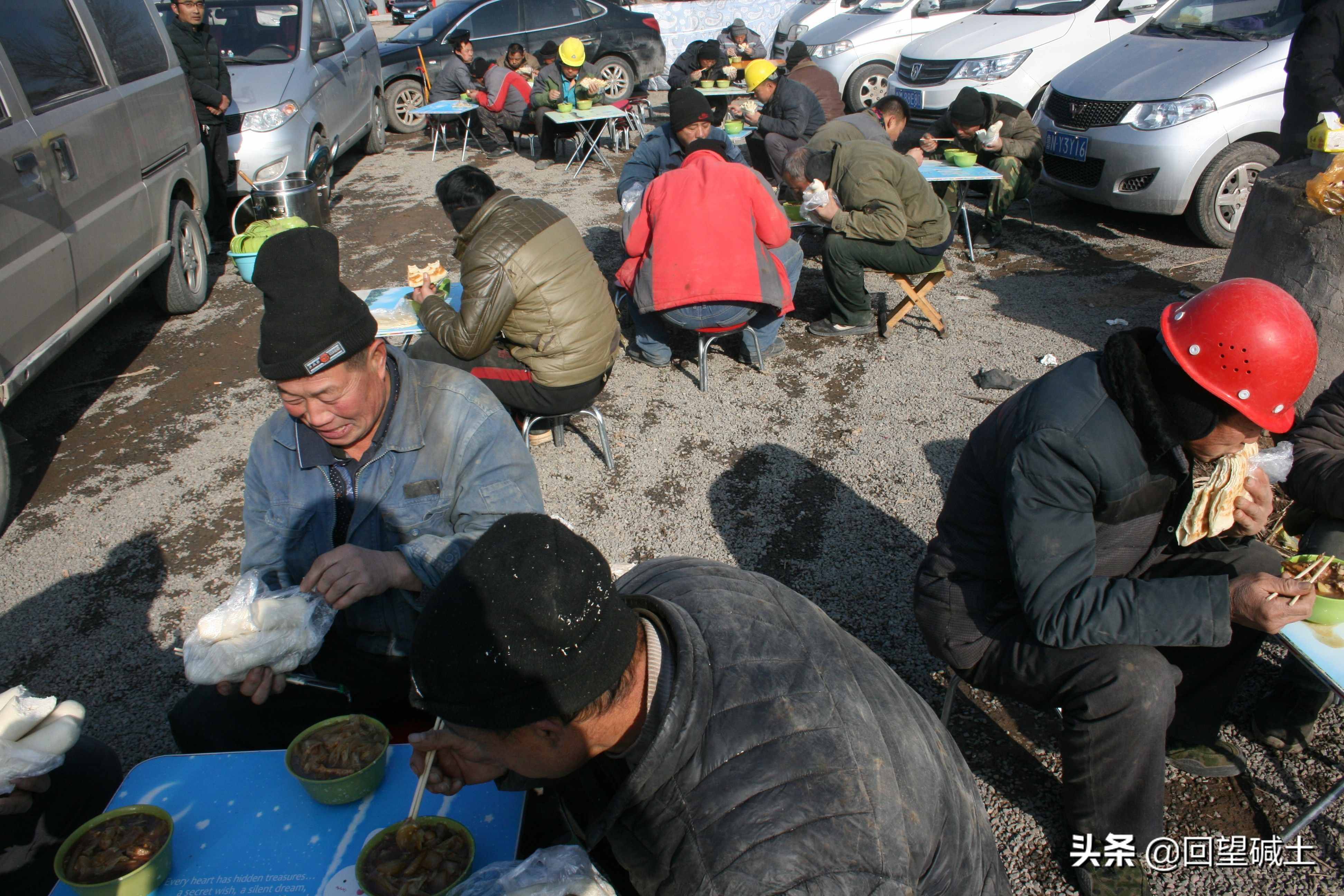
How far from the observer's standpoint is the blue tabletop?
1596mm

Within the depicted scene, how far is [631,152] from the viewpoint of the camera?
11.5m

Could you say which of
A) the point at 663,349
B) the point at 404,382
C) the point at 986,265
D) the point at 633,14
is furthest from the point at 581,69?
the point at 404,382

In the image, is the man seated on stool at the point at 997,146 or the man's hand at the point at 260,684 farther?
the man seated on stool at the point at 997,146

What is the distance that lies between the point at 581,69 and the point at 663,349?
9.38 m

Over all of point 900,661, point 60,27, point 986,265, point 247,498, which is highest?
point 60,27

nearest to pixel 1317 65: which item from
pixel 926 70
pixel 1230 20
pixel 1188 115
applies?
pixel 1188 115

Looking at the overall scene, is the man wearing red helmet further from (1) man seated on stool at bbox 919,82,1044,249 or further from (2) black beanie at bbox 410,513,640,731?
(1) man seated on stool at bbox 919,82,1044,249

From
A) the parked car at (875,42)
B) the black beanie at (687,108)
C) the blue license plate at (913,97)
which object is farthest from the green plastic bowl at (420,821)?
the parked car at (875,42)

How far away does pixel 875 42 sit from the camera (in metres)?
11.6

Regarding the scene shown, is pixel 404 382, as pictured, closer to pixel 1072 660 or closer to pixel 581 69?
pixel 1072 660

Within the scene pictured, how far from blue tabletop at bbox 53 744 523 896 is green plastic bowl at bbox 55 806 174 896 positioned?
0.03m

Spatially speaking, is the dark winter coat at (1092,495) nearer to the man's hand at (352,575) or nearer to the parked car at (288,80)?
the man's hand at (352,575)

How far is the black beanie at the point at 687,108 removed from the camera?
19.9ft

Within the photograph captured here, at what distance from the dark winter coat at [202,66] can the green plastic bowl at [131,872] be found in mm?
7387
